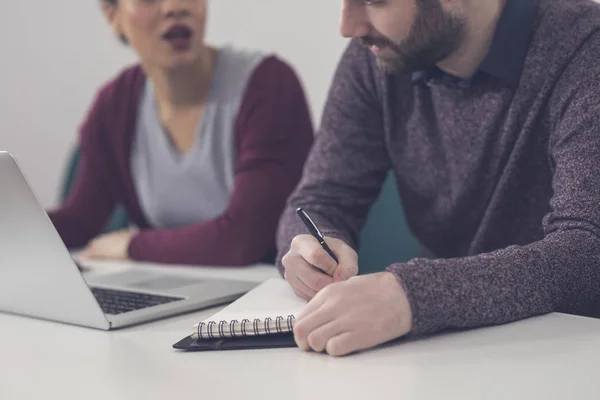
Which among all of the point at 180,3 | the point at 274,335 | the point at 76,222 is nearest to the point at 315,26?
the point at 180,3

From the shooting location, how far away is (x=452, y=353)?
31.3 inches

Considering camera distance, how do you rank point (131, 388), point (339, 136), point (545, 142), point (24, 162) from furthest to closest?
point (24, 162) < point (339, 136) < point (545, 142) < point (131, 388)

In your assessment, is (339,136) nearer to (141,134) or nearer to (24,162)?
(141,134)

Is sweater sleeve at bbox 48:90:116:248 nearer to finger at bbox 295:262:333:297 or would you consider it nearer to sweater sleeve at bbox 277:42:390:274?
sweater sleeve at bbox 277:42:390:274

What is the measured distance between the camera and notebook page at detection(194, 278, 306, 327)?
871mm

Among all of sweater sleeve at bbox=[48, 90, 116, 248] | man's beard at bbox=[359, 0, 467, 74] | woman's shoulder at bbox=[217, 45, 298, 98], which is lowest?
sweater sleeve at bbox=[48, 90, 116, 248]

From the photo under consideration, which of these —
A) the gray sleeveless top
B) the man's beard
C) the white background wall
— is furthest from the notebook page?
the white background wall

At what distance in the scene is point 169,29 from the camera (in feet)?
5.65

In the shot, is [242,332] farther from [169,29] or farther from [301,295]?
[169,29]

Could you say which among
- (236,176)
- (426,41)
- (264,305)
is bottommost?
(236,176)

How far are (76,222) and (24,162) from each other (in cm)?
102

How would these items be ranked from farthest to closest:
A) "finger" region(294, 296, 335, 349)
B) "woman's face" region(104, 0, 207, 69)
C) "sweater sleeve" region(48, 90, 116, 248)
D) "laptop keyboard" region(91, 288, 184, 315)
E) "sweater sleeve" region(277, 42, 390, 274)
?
"sweater sleeve" region(48, 90, 116, 248)
"woman's face" region(104, 0, 207, 69)
"sweater sleeve" region(277, 42, 390, 274)
"laptop keyboard" region(91, 288, 184, 315)
"finger" region(294, 296, 335, 349)

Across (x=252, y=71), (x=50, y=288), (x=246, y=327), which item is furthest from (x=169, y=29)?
(x=246, y=327)

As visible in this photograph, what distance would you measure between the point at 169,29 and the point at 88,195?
1.55ft
